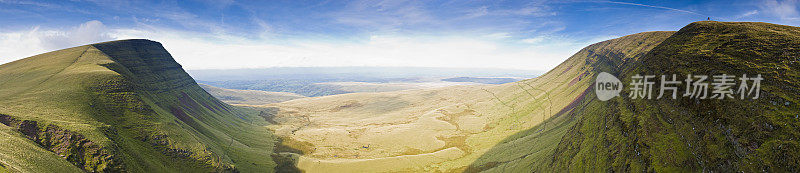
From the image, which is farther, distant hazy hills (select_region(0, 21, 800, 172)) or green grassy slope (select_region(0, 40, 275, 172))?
green grassy slope (select_region(0, 40, 275, 172))

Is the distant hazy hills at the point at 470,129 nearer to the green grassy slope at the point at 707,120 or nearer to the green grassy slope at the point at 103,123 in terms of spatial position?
the green grassy slope at the point at 707,120

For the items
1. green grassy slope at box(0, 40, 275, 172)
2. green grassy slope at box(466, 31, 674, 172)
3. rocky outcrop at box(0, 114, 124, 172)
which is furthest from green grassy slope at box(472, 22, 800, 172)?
rocky outcrop at box(0, 114, 124, 172)

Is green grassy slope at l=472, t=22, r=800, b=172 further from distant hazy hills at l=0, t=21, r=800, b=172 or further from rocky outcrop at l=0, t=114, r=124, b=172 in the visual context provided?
rocky outcrop at l=0, t=114, r=124, b=172

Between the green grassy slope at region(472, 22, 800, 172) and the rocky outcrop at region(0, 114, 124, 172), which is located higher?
the green grassy slope at region(472, 22, 800, 172)

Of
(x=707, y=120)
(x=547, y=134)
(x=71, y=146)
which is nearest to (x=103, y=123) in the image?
(x=71, y=146)

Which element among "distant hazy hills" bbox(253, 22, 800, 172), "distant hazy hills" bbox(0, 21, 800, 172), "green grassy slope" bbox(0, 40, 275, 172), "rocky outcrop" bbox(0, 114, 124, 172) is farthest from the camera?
"green grassy slope" bbox(0, 40, 275, 172)

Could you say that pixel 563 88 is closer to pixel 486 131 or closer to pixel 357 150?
pixel 486 131
